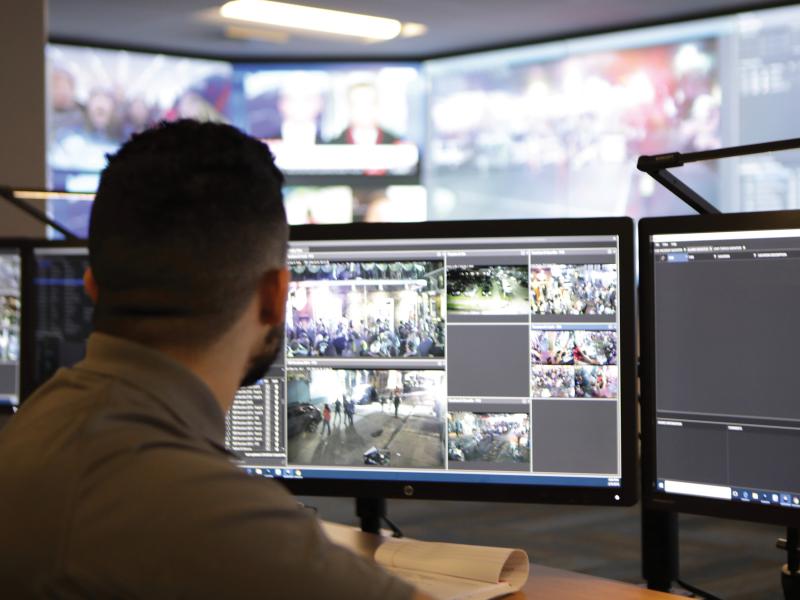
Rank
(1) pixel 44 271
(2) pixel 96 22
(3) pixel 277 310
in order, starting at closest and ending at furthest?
(3) pixel 277 310
(1) pixel 44 271
(2) pixel 96 22

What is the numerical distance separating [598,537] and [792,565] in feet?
9.75

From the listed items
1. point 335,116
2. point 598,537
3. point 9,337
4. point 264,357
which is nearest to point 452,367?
point 264,357

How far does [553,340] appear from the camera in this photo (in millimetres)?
1479

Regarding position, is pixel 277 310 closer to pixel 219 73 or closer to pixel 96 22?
pixel 96 22

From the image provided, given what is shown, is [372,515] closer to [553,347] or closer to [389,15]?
[553,347]

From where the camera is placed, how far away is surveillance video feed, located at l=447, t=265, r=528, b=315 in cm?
149

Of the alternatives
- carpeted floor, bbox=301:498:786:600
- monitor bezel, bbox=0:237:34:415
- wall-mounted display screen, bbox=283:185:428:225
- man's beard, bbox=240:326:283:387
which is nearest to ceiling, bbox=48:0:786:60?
wall-mounted display screen, bbox=283:185:428:225

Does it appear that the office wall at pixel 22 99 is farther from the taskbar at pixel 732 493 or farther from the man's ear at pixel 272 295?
the man's ear at pixel 272 295

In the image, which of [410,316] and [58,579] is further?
[410,316]

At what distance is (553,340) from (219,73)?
6.57 metres

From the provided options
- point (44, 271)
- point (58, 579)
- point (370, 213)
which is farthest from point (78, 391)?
point (370, 213)

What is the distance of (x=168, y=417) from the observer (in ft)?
2.33

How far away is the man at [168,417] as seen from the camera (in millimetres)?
606

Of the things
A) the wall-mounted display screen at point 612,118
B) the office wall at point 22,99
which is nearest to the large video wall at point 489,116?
the wall-mounted display screen at point 612,118
